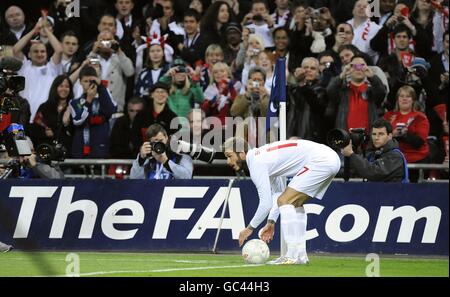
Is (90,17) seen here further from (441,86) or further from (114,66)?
(441,86)

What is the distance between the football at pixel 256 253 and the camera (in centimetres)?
1459

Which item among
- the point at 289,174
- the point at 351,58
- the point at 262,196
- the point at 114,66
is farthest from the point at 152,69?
the point at 262,196

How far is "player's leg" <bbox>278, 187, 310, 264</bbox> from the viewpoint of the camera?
1441 centimetres

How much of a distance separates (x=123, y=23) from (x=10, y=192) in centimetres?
511

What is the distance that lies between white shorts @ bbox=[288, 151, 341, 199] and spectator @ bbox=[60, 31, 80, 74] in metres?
7.33

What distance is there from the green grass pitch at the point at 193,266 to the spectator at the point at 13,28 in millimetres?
5687

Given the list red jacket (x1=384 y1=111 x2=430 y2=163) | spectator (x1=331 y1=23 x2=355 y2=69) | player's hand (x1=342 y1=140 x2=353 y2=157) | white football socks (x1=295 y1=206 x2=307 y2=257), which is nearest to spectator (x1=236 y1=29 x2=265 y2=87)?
spectator (x1=331 y1=23 x2=355 y2=69)

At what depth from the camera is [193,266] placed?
1459 centimetres

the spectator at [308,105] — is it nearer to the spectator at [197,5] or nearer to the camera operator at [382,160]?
the camera operator at [382,160]

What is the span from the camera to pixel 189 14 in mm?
20656

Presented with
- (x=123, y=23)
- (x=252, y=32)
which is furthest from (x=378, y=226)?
(x=123, y=23)

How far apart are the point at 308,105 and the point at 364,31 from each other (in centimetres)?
Result: 203

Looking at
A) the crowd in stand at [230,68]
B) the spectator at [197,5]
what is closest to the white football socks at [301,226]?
the crowd in stand at [230,68]

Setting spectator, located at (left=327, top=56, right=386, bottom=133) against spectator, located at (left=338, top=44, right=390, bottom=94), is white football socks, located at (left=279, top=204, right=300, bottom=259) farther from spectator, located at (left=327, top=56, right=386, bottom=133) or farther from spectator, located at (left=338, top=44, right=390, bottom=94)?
spectator, located at (left=338, top=44, right=390, bottom=94)
